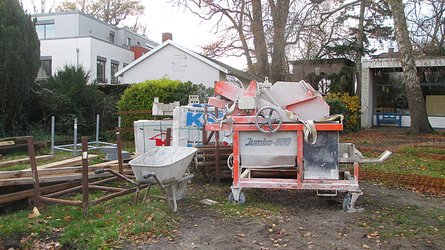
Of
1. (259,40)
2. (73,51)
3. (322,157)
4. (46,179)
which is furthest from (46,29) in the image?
(322,157)

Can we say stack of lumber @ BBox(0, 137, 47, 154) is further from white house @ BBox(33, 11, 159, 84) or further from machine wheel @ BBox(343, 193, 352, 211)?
white house @ BBox(33, 11, 159, 84)

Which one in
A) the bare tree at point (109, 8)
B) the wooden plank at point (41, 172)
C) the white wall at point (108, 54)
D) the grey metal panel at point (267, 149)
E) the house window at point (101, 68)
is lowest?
the wooden plank at point (41, 172)

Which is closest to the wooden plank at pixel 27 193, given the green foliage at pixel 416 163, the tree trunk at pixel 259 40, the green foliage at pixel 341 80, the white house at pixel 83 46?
the green foliage at pixel 416 163

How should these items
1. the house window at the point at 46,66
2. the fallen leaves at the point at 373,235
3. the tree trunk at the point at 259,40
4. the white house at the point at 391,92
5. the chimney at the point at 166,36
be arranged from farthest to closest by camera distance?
the chimney at the point at 166,36 → the house window at the point at 46,66 → the white house at the point at 391,92 → the tree trunk at the point at 259,40 → the fallen leaves at the point at 373,235

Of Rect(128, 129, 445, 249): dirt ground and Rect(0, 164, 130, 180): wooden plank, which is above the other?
Rect(0, 164, 130, 180): wooden plank

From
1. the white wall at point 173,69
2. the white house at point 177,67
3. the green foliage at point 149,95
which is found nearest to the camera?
the green foliage at point 149,95

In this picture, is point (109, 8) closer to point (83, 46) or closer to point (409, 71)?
point (83, 46)

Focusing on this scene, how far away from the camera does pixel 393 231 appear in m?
5.32

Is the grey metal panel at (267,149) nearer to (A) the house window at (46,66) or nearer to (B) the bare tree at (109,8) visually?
(A) the house window at (46,66)

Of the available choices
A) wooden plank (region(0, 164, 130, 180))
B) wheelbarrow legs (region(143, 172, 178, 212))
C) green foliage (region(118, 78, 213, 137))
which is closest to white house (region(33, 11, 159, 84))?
green foliage (region(118, 78, 213, 137))

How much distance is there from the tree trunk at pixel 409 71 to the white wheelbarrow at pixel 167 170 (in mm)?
14312

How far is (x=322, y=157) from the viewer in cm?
640

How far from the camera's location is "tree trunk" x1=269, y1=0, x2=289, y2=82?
21.5m

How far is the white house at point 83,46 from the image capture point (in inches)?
1129
